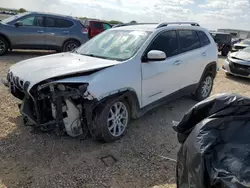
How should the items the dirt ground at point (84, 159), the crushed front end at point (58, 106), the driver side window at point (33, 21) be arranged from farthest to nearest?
the driver side window at point (33, 21) < the crushed front end at point (58, 106) < the dirt ground at point (84, 159)

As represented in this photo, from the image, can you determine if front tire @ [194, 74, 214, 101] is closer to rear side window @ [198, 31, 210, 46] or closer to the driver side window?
rear side window @ [198, 31, 210, 46]

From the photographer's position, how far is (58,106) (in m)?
3.22

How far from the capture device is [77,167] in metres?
3.09

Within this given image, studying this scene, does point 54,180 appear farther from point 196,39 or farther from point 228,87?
point 228,87

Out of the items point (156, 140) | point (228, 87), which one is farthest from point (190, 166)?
point (228, 87)

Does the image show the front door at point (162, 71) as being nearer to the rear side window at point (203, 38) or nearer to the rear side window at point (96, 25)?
the rear side window at point (203, 38)

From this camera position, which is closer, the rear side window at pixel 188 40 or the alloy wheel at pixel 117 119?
the alloy wheel at pixel 117 119

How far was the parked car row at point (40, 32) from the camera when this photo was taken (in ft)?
31.9

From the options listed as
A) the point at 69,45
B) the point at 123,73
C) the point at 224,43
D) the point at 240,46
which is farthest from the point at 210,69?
the point at 224,43

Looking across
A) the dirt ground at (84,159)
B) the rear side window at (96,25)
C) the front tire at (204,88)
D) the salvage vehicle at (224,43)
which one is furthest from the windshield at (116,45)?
the salvage vehicle at (224,43)

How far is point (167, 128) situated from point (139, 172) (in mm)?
1516

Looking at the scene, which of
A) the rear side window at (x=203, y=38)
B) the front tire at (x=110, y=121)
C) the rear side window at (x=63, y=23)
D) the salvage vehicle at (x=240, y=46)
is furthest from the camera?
the salvage vehicle at (x=240, y=46)

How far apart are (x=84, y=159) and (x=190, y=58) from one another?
3081 mm

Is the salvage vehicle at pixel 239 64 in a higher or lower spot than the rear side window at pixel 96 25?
lower
